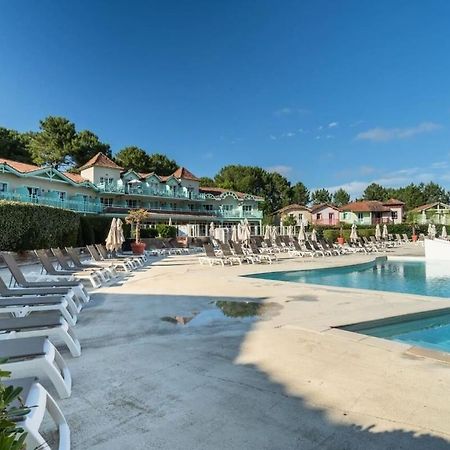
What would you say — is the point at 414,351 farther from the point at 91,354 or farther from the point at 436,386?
the point at 91,354

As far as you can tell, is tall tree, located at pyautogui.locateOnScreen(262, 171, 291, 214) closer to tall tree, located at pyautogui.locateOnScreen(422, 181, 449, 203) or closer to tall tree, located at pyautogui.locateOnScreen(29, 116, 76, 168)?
tall tree, located at pyautogui.locateOnScreen(29, 116, 76, 168)

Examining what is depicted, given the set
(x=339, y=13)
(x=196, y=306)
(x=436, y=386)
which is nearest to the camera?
(x=436, y=386)

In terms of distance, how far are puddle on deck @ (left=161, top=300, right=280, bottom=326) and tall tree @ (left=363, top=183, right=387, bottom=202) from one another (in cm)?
8762

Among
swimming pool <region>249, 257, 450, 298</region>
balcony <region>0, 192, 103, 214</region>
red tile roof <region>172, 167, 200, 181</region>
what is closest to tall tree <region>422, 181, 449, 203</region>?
red tile roof <region>172, 167, 200, 181</region>

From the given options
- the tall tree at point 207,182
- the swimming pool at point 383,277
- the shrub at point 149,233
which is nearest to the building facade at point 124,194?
the shrub at point 149,233

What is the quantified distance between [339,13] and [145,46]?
1228cm

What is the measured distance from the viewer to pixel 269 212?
66.4 metres

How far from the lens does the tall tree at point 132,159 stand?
50.6 meters

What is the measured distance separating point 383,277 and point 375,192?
261ft

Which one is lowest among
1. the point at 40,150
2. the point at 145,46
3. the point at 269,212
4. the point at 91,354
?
the point at 91,354

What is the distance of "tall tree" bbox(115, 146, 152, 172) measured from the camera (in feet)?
166

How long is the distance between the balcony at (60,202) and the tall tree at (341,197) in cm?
6427

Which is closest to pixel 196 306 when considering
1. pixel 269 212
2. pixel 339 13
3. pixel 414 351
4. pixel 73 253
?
pixel 414 351

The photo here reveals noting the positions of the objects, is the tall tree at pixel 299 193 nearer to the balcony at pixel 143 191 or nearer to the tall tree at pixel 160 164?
the tall tree at pixel 160 164
